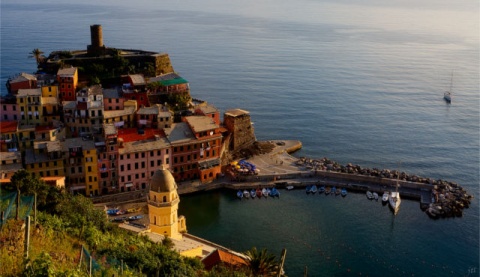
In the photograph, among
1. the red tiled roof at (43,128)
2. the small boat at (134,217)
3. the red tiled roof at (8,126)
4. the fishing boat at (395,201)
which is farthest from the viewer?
the fishing boat at (395,201)

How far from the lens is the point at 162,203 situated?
4403 centimetres

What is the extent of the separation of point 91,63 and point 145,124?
20.2 m

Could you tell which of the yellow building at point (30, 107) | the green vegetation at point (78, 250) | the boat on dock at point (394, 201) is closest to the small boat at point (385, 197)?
the boat on dock at point (394, 201)

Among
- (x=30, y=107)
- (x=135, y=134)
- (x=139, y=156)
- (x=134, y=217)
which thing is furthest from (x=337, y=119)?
(x=30, y=107)

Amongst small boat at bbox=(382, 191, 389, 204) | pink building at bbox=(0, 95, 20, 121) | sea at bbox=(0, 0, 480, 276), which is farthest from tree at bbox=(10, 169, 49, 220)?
small boat at bbox=(382, 191, 389, 204)

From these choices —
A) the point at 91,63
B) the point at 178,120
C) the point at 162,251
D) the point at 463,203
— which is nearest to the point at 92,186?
the point at 178,120

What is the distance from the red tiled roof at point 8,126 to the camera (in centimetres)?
6257

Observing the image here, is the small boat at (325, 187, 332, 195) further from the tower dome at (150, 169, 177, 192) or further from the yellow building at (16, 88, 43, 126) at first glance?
the yellow building at (16, 88, 43, 126)

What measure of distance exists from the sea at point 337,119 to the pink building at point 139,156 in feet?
20.4

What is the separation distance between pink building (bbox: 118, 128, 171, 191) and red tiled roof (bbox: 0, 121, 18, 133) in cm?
1264

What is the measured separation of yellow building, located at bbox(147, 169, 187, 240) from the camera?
4391 cm

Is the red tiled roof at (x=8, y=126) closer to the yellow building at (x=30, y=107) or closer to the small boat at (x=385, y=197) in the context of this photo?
the yellow building at (x=30, y=107)

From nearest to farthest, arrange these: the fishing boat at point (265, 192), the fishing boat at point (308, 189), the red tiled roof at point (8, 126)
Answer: the red tiled roof at point (8, 126)
the fishing boat at point (265, 192)
the fishing boat at point (308, 189)

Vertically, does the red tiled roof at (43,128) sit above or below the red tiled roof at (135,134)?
above
